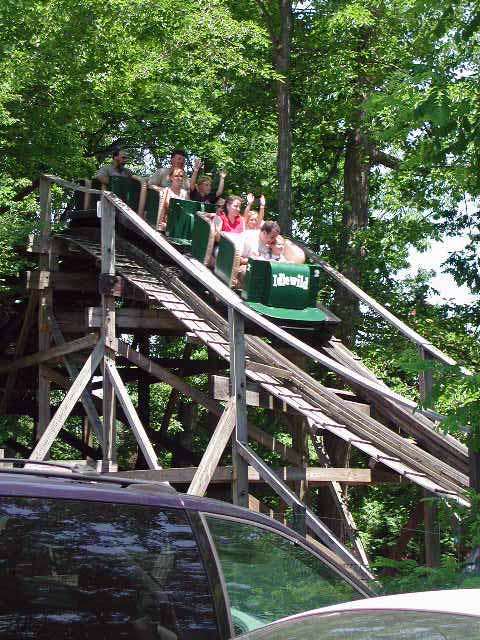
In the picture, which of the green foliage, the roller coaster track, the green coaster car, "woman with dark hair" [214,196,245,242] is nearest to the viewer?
the green foliage

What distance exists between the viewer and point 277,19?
20.9m

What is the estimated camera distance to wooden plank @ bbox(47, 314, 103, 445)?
13517 millimetres

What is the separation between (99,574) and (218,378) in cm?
844

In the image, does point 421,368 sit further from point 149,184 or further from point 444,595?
point 149,184

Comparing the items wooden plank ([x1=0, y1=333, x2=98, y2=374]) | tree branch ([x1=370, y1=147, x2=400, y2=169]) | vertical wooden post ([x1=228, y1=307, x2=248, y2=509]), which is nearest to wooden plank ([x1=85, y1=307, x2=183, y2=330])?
wooden plank ([x1=0, y1=333, x2=98, y2=374])

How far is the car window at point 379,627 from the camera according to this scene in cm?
233

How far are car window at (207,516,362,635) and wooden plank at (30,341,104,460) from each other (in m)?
9.37

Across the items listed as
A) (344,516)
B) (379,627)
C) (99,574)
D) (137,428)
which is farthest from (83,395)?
(379,627)

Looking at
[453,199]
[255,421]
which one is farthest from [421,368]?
[255,421]

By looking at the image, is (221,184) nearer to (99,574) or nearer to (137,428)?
(137,428)

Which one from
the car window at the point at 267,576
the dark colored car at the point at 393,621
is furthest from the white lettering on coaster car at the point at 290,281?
the dark colored car at the point at 393,621

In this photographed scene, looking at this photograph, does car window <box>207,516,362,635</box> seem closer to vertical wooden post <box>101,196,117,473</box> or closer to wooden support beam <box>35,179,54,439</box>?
vertical wooden post <box>101,196,117,473</box>

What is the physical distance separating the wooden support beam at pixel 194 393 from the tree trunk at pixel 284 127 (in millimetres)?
5502

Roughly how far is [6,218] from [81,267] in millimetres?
2438
